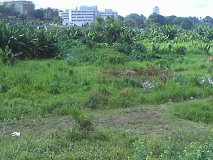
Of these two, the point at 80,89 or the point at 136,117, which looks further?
the point at 80,89

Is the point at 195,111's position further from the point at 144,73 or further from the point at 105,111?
the point at 144,73

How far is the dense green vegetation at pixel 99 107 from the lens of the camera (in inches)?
207

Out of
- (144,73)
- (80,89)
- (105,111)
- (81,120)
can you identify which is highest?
(81,120)

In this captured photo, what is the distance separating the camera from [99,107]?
902 cm

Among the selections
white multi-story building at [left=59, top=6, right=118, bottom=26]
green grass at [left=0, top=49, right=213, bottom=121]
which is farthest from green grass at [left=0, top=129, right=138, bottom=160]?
white multi-story building at [left=59, top=6, right=118, bottom=26]

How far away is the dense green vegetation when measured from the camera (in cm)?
525

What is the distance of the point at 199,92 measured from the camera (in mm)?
10672

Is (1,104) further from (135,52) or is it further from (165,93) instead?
(135,52)

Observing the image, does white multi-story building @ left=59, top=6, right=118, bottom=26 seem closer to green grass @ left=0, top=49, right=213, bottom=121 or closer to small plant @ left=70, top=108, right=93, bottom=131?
green grass @ left=0, top=49, right=213, bottom=121

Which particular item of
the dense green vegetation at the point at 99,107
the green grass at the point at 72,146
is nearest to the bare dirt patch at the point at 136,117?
the dense green vegetation at the point at 99,107

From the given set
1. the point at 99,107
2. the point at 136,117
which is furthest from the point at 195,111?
the point at 99,107

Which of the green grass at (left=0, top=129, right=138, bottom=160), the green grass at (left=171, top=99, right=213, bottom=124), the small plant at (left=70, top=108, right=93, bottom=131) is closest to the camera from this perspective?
the green grass at (left=0, top=129, right=138, bottom=160)

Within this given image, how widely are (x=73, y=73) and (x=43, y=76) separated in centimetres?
127

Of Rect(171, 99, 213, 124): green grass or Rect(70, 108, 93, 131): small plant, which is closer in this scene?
Rect(70, 108, 93, 131): small plant
